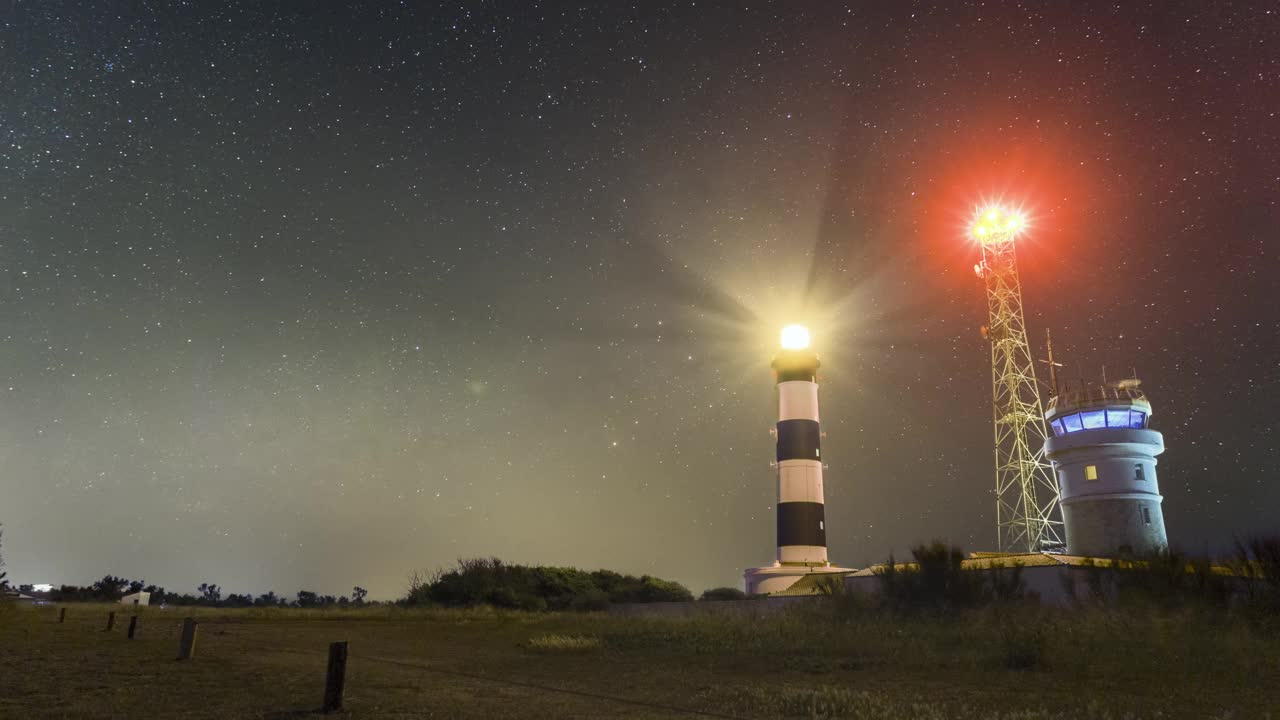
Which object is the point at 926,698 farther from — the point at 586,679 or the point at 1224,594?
the point at 1224,594

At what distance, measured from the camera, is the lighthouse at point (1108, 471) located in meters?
35.7

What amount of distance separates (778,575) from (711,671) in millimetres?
29048

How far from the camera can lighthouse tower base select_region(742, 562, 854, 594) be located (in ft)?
134

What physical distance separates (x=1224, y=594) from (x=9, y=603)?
127 feet

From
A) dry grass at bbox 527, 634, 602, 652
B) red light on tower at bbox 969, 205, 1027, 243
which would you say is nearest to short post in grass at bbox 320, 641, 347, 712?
dry grass at bbox 527, 634, 602, 652

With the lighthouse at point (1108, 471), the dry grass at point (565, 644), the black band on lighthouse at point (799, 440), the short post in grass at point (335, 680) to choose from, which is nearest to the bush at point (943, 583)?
the dry grass at point (565, 644)

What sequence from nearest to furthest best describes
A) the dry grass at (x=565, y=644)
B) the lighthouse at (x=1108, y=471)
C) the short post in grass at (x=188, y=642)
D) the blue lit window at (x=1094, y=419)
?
the short post in grass at (x=188, y=642)
the dry grass at (x=565, y=644)
the lighthouse at (x=1108, y=471)
the blue lit window at (x=1094, y=419)

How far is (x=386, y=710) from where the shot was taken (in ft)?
30.5

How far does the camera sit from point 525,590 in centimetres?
4425

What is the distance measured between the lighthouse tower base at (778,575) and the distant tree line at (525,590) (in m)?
8.30

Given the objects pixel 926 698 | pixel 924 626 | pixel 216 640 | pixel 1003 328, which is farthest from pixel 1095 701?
pixel 1003 328

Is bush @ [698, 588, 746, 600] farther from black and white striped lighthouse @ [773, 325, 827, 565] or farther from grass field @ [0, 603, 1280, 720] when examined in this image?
grass field @ [0, 603, 1280, 720]

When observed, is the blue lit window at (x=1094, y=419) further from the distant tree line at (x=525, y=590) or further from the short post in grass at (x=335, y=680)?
the short post in grass at (x=335, y=680)

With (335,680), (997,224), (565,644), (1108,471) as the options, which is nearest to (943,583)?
(565,644)
